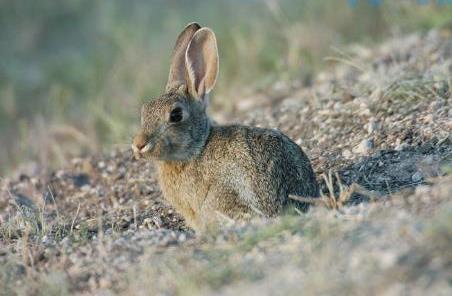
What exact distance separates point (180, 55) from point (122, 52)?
4.85 m

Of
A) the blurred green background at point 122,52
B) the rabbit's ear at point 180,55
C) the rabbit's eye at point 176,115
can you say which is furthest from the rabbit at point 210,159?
the blurred green background at point 122,52

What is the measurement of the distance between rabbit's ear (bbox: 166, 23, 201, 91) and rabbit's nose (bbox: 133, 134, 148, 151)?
37.6 inches

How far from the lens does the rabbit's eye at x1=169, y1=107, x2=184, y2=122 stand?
6676 millimetres

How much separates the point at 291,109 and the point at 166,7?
6.82 m

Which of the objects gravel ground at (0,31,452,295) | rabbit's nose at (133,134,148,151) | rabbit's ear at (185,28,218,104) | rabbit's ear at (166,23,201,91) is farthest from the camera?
rabbit's ear at (166,23,201,91)

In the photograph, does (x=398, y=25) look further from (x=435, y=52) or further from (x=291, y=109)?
(x=291, y=109)

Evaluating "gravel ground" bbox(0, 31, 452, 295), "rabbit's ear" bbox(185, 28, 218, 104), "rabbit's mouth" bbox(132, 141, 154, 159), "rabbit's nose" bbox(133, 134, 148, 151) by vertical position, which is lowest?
"gravel ground" bbox(0, 31, 452, 295)

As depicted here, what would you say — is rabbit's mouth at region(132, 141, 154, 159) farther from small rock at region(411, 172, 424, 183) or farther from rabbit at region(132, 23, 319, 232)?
small rock at region(411, 172, 424, 183)

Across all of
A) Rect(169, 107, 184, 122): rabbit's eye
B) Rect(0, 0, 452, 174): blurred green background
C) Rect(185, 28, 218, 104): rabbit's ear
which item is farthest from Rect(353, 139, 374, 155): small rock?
Rect(0, 0, 452, 174): blurred green background

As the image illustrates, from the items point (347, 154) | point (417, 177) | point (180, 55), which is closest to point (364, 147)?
point (347, 154)

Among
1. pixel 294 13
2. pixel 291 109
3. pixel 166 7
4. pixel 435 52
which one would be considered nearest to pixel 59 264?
pixel 291 109

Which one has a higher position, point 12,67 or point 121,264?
point 12,67

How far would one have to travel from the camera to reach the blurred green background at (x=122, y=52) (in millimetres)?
10391

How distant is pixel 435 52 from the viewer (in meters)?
9.38
